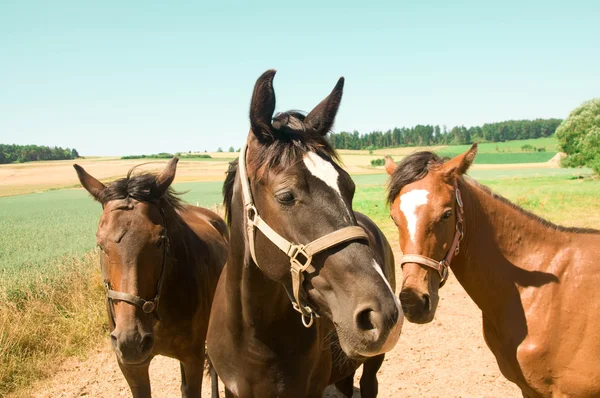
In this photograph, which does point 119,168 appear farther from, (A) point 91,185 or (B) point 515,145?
(B) point 515,145

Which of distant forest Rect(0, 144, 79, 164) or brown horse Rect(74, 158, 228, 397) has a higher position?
distant forest Rect(0, 144, 79, 164)

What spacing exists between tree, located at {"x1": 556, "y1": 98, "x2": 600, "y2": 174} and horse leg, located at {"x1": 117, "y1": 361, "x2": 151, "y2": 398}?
160 feet

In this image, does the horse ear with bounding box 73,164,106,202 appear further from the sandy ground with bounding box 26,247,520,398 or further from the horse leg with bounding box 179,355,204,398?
→ the sandy ground with bounding box 26,247,520,398

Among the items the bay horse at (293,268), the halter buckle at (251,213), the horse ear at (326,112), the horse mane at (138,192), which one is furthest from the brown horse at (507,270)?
the horse mane at (138,192)

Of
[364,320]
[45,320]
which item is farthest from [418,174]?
[45,320]

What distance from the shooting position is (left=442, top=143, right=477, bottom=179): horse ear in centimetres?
322

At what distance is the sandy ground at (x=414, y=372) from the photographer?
5195 millimetres

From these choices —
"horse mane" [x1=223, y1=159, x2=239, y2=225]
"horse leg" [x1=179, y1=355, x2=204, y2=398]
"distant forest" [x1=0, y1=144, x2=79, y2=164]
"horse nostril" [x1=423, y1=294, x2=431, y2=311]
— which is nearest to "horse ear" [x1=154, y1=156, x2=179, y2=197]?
"horse mane" [x1=223, y1=159, x2=239, y2=225]

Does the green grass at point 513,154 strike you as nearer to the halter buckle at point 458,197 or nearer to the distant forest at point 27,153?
the distant forest at point 27,153

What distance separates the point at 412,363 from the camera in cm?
590

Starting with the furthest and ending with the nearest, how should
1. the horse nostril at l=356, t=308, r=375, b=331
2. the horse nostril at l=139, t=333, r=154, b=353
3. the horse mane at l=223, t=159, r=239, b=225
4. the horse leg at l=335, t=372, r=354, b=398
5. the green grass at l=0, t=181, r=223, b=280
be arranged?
the green grass at l=0, t=181, r=223, b=280
the horse leg at l=335, t=372, r=354, b=398
the horse nostril at l=139, t=333, r=154, b=353
the horse mane at l=223, t=159, r=239, b=225
the horse nostril at l=356, t=308, r=375, b=331

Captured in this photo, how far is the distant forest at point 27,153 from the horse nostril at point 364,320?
6397cm

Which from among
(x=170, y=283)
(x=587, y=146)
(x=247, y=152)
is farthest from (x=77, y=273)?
(x=587, y=146)

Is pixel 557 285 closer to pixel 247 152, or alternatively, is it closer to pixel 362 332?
pixel 362 332
